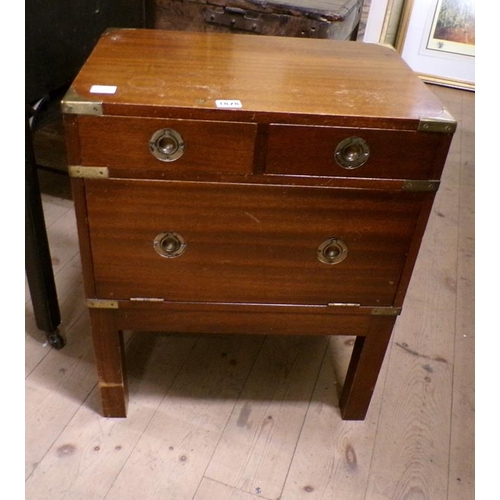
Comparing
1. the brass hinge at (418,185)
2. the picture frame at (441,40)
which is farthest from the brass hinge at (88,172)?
the picture frame at (441,40)

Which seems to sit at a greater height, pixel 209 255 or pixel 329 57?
pixel 329 57

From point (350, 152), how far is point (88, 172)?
16.0 inches

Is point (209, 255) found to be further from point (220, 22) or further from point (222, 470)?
point (220, 22)

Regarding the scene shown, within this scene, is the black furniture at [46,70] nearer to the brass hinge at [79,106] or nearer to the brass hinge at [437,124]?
the brass hinge at [79,106]

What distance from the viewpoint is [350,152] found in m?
0.85

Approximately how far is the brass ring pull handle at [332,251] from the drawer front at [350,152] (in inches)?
5.1

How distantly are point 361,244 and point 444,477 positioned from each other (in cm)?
54

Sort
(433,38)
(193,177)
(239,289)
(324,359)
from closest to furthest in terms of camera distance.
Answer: (193,177)
(239,289)
(324,359)
(433,38)

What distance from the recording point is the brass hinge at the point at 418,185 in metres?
0.87

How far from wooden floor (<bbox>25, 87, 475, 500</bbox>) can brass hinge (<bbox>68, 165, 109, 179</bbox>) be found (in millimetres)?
571

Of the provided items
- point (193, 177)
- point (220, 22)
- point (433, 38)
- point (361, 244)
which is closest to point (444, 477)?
point (361, 244)

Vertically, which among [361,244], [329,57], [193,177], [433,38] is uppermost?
[329,57]

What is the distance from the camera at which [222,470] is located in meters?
1.08

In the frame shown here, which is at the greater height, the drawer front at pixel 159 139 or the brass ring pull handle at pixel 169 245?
the drawer front at pixel 159 139
